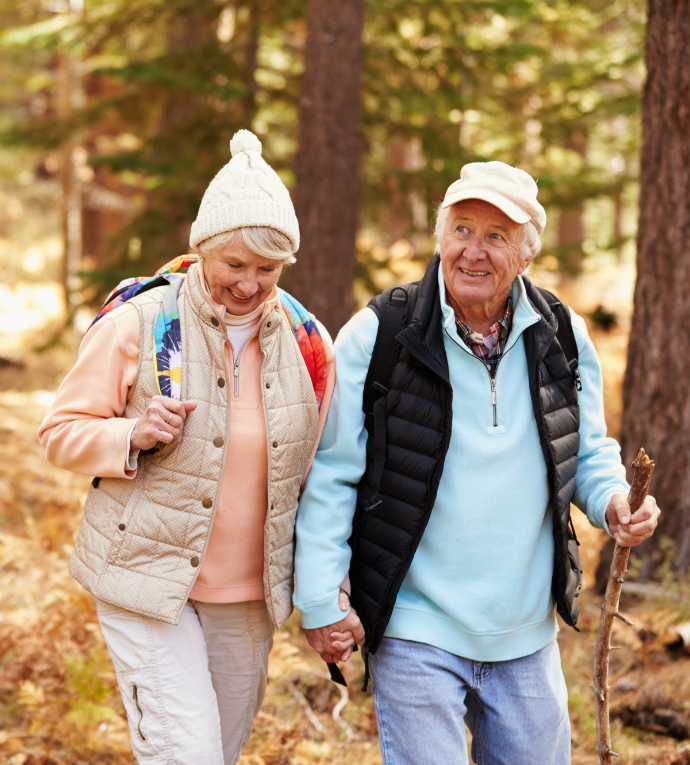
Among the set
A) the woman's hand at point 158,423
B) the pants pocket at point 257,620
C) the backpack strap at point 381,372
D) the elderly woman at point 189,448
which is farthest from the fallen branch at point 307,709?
the woman's hand at point 158,423

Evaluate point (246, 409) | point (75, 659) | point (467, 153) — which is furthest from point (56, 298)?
point (246, 409)

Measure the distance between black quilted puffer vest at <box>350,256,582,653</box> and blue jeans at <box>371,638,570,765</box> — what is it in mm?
150

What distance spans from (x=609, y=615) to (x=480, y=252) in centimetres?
126

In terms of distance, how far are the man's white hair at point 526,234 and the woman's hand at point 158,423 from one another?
3.58 ft

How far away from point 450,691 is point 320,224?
5278mm

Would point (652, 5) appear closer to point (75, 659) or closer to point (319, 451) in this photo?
point (319, 451)

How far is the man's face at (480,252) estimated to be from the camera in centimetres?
262

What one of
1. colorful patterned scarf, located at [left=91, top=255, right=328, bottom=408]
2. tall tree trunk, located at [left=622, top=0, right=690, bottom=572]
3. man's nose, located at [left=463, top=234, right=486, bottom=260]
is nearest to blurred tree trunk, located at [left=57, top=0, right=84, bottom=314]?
tall tree trunk, located at [left=622, top=0, right=690, bottom=572]

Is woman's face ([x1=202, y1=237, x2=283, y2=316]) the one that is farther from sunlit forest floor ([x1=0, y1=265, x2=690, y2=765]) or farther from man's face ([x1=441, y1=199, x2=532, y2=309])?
sunlit forest floor ([x1=0, y1=265, x2=690, y2=765])

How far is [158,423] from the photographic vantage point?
7.86 feet

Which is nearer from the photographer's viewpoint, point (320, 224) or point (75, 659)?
point (75, 659)

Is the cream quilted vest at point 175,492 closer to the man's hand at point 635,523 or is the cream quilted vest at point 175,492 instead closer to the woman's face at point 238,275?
the woman's face at point 238,275

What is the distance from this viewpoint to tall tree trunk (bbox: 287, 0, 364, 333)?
7.15 metres

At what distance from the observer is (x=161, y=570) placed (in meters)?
2.54
